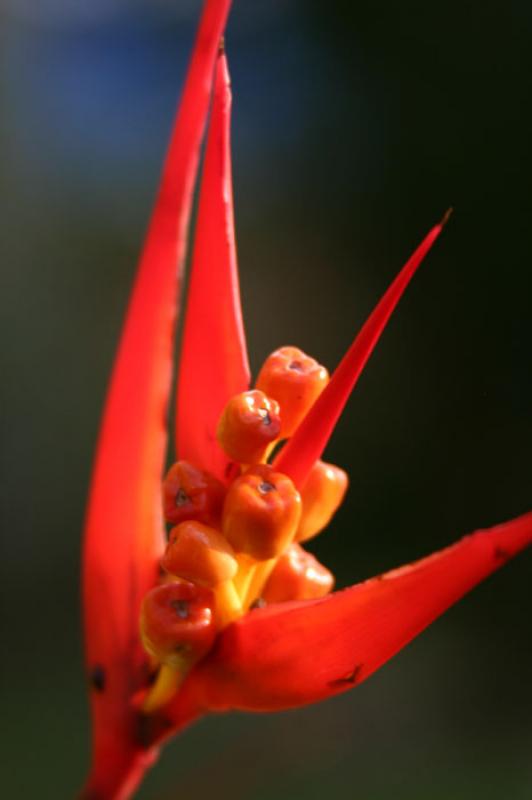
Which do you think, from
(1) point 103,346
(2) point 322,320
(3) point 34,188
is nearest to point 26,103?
(3) point 34,188

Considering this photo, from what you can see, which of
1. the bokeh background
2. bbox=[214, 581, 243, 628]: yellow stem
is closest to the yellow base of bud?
bbox=[214, 581, 243, 628]: yellow stem

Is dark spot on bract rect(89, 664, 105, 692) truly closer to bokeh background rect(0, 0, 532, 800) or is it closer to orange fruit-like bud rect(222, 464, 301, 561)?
orange fruit-like bud rect(222, 464, 301, 561)

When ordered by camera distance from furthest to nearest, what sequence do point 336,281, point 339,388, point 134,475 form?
point 336,281 < point 134,475 < point 339,388

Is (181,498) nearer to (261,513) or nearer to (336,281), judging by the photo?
(261,513)

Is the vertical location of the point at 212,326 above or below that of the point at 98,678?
above

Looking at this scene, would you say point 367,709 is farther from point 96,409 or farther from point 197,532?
point 197,532

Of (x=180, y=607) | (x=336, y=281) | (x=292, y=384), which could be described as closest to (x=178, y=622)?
(x=180, y=607)
